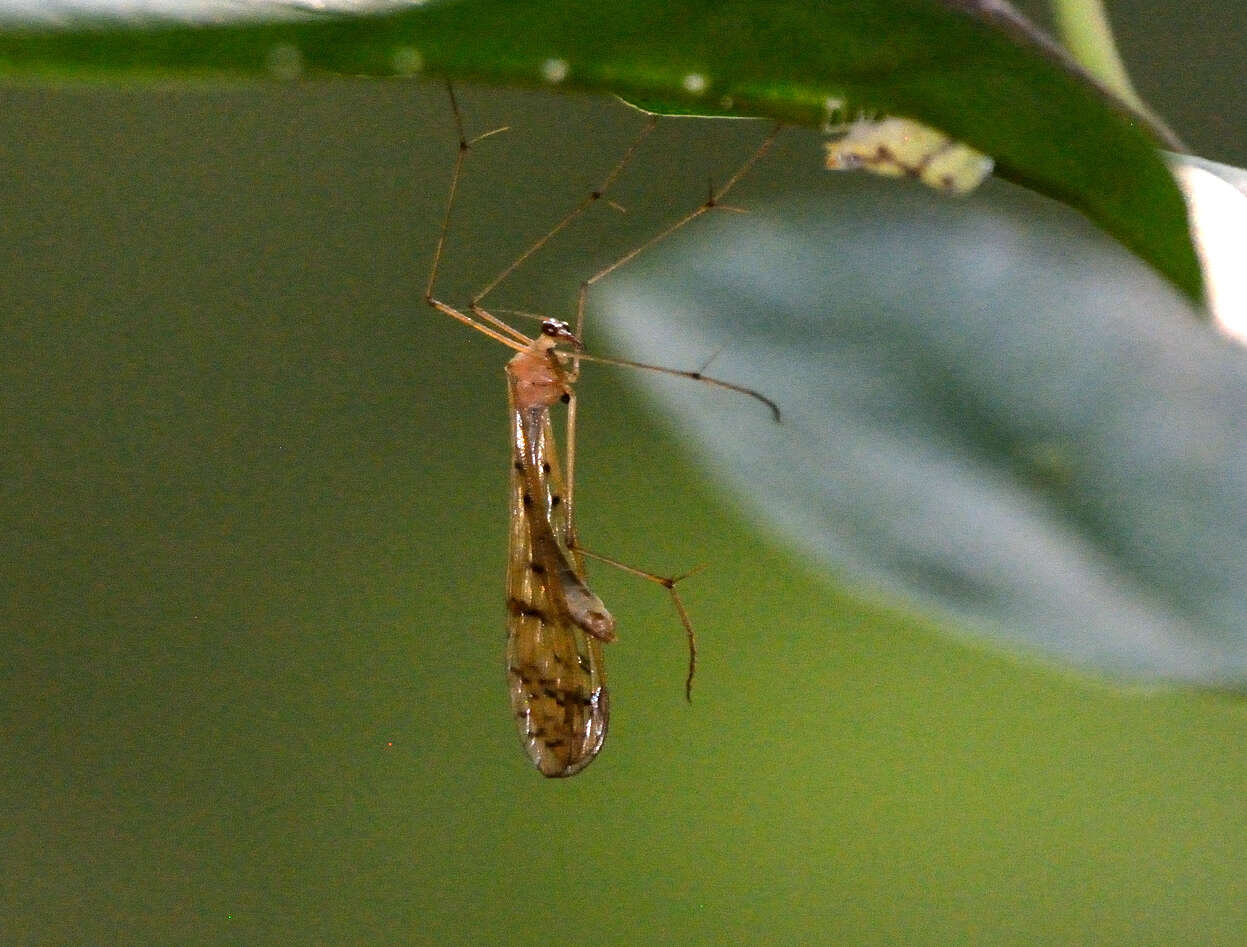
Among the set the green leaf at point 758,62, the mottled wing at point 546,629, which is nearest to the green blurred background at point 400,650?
the mottled wing at point 546,629

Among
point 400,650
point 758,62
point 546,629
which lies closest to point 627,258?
point 546,629

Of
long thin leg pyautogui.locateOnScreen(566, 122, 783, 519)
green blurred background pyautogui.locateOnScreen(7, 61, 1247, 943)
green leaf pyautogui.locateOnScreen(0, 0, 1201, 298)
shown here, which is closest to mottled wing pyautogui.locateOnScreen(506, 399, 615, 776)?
long thin leg pyautogui.locateOnScreen(566, 122, 783, 519)

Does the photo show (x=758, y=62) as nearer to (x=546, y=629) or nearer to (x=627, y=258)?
(x=627, y=258)

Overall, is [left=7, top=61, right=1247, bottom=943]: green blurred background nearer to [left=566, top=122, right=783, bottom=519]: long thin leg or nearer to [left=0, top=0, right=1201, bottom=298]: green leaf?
[left=566, top=122, right=783, bottom=519]: long thin leg

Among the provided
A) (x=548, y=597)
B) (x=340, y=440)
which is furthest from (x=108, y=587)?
(x=548, y=597)

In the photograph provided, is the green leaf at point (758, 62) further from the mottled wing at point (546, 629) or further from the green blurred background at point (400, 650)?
the green blurred background at point (400, 650)
